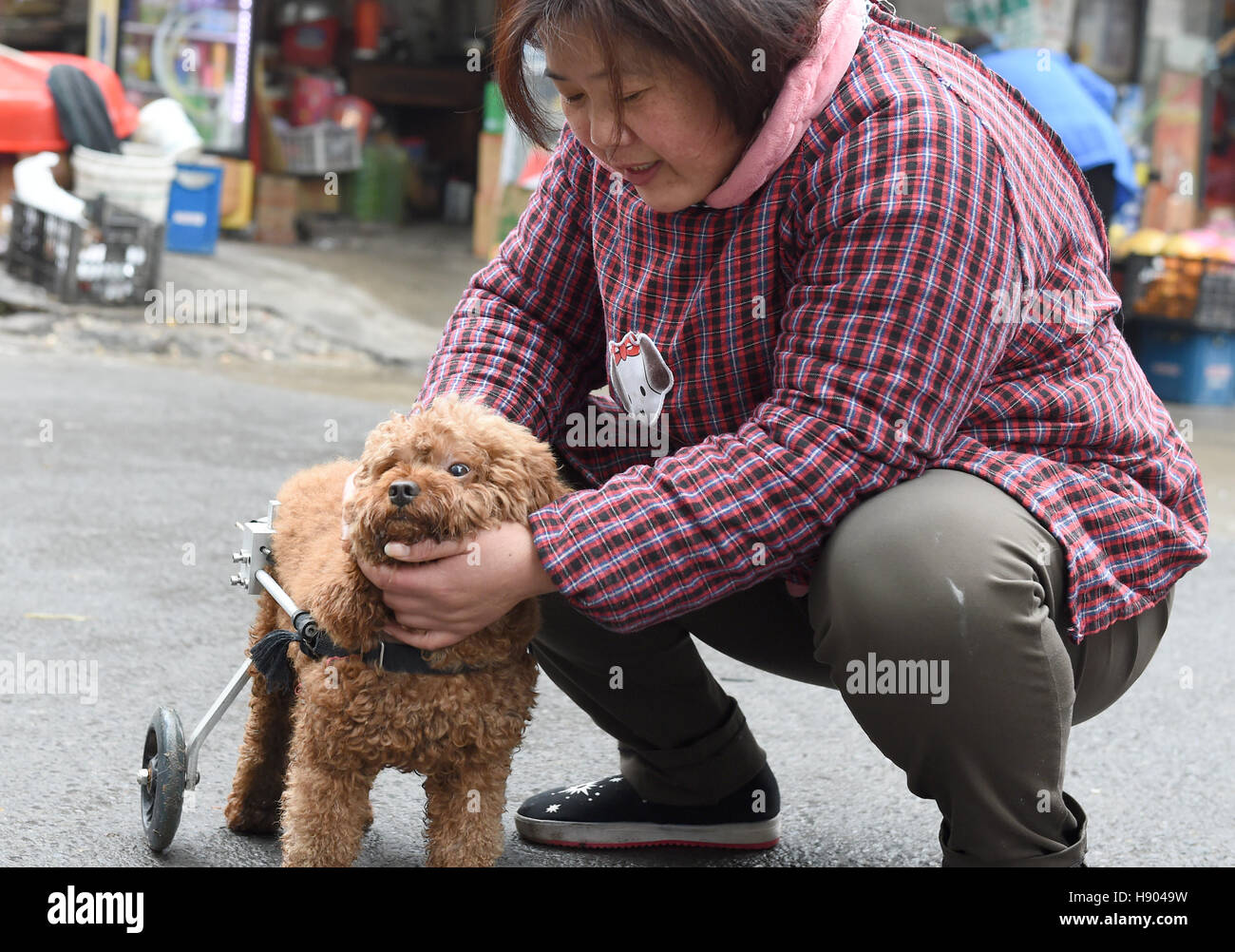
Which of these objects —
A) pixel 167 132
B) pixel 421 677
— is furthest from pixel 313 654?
pixel 167 132

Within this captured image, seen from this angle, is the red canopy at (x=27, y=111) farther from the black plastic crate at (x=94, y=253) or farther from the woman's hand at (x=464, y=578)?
the woman's hand at (x=464, y=578)

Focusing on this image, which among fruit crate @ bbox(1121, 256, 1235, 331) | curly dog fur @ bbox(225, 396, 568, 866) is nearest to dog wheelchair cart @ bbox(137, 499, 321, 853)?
curly dog fur @ bbox(225, 396, 568, 866)

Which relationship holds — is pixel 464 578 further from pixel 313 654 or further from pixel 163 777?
pixel 163 777

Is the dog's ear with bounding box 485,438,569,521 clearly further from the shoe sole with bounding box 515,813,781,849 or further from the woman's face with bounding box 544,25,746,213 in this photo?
the shoe sole with bounding box 515,813,781,849

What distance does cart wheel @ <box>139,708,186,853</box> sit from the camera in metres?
2.32

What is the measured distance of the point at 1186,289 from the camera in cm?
909

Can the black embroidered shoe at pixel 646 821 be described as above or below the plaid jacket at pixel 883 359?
below

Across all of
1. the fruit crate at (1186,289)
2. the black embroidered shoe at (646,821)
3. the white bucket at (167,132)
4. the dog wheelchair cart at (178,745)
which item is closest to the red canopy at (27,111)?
the white bucket at (167,132)

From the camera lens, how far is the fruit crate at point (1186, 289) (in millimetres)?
9039

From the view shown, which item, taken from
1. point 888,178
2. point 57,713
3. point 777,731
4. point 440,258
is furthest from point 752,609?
point 440,258

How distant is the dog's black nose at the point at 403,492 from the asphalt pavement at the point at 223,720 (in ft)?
2.88

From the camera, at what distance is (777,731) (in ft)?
11.2

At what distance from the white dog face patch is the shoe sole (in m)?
0.81

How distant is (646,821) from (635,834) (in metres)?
0.03
